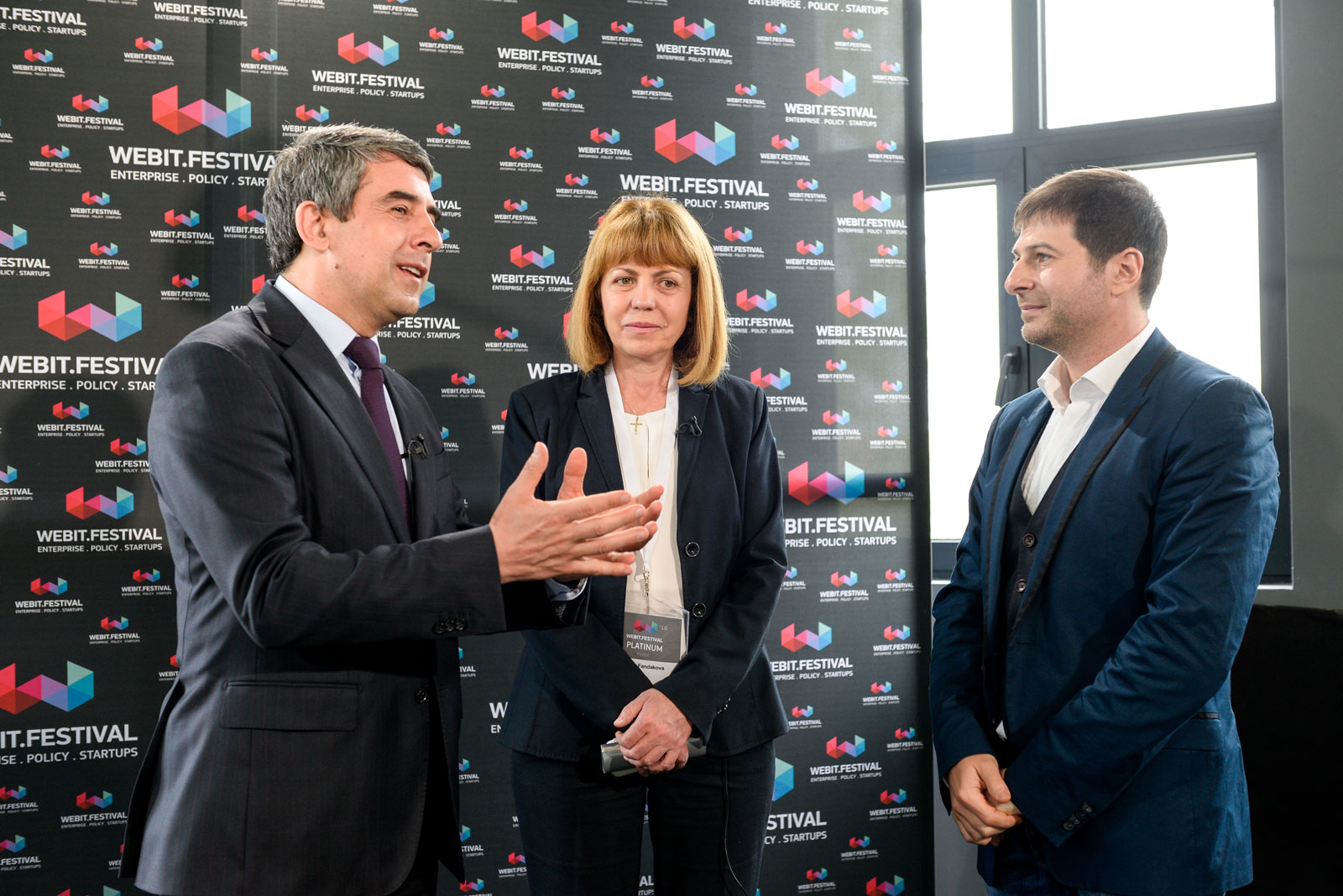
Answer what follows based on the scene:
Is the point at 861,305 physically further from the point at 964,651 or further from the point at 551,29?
the point at 964,651

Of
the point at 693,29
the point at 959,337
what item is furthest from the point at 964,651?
the point at 693,29

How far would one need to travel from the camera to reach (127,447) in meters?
2.79

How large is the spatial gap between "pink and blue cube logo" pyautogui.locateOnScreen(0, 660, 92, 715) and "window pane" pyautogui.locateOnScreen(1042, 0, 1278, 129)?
4078 millimetres

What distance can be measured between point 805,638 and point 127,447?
2327 millimetres

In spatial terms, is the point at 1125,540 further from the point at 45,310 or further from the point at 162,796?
the point at 45,310

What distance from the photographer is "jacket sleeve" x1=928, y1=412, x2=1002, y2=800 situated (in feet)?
5.97

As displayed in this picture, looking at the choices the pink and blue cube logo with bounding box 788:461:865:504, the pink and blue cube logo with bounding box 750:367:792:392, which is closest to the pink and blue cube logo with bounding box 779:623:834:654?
the pink and blue cube logo with bounding box 788:461:865:504

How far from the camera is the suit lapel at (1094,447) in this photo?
1704 millimetres

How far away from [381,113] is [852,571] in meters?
2.28

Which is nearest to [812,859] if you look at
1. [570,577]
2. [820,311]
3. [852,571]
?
[852,571]

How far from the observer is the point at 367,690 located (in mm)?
1438

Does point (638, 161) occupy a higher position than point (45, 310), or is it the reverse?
point (638, 161)

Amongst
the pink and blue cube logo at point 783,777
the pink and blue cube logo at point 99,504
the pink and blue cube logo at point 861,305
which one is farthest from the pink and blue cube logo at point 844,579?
the pink and blue cube logo at point 99,504

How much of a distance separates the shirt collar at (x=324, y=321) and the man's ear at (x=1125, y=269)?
153 cm
